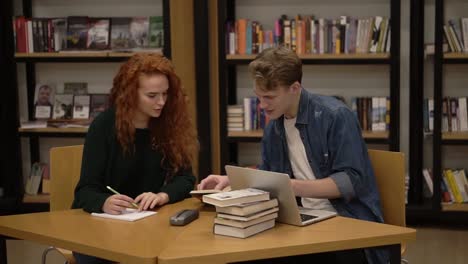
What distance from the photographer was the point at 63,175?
3.04m

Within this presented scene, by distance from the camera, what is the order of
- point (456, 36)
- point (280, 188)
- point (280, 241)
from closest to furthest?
1. point (280, 241)
2. point (280, 188)
3. point (456, 36)

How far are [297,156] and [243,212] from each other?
646 mm

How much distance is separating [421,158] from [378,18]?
1.10 m

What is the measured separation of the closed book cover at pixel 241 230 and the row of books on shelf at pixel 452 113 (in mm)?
2833

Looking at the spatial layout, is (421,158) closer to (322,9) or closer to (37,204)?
(322,9)

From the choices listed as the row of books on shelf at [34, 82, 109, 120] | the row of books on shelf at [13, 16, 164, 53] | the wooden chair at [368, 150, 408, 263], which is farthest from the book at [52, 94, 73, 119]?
the wooden chair at [368, 150, 408, 263]

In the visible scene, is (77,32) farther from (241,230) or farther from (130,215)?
(241,230)

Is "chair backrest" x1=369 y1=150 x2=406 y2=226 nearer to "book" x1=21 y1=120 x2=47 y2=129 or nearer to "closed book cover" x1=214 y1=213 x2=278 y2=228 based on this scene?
"closed book cover" x1=214 y1=213 x2=278 y2=228

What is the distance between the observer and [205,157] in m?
5.21

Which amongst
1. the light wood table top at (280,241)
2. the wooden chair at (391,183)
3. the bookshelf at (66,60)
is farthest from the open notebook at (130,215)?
the bookshelf at (66,60)

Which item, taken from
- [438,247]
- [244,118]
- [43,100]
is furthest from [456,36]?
[43,100]

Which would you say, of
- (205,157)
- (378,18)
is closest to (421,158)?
(378,18)

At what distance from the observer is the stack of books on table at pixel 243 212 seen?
7.42ft

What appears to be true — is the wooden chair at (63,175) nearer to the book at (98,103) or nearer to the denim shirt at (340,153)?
the denim shirt at (340,153)
